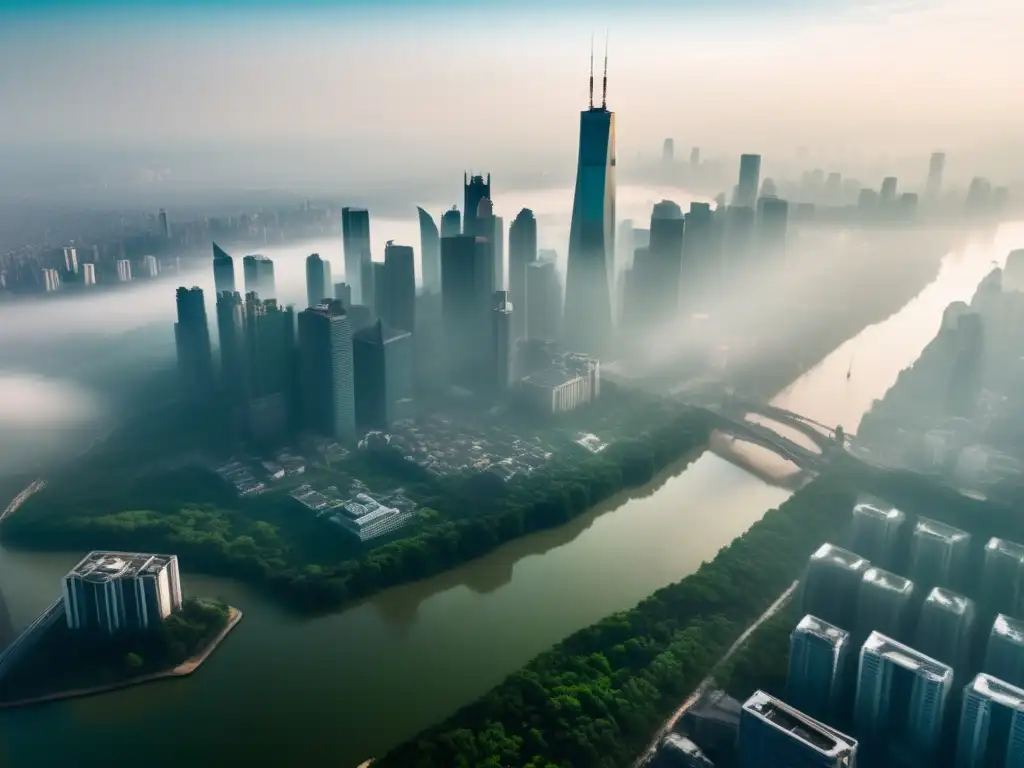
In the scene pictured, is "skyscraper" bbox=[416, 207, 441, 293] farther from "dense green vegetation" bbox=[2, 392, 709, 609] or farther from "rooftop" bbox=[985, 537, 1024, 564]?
"rooftop" bbox=[985, 537, 1024, 564]

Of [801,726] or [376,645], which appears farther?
[376,645]

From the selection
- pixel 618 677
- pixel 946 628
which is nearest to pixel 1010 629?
pixel 946 628

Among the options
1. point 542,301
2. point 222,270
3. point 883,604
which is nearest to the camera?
point 883,604

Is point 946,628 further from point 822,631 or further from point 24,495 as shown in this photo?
point 24,495

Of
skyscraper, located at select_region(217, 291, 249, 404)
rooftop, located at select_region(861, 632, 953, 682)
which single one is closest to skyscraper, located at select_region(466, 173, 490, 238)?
skyscraper, located at select_region(217, 291, 249, 404)

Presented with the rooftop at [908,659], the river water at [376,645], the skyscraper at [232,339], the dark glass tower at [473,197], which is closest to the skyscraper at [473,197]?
the dark glass tower at [473,197]
